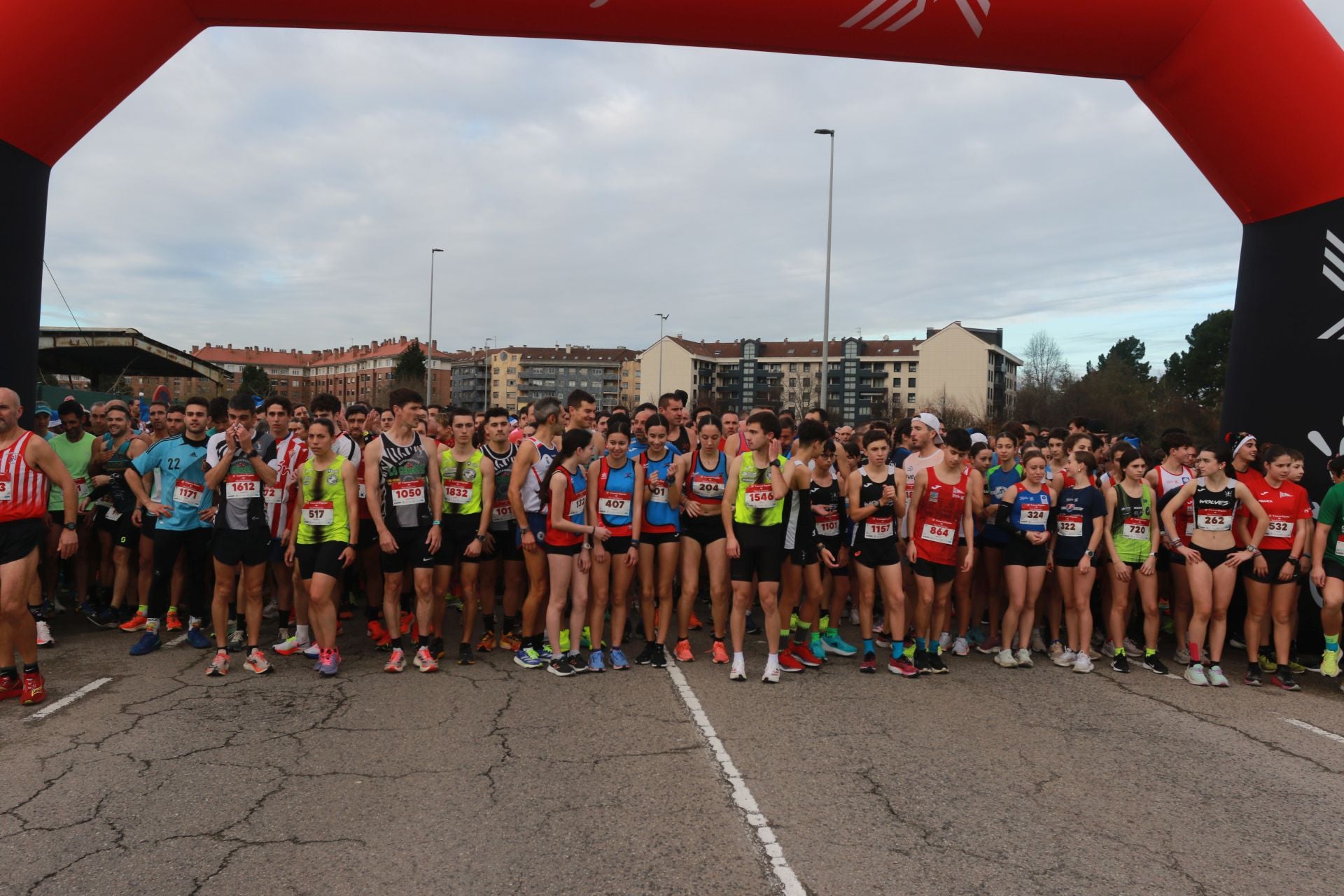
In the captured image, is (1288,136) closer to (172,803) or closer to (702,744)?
(702,744)

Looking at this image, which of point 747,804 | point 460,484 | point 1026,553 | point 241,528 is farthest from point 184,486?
point 1026,553

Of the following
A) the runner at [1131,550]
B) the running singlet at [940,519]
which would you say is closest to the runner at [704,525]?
the running singlet at [940,519]

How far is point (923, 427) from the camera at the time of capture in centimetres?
759

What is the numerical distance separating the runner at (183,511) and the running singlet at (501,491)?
251 cm

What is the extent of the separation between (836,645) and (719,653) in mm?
1237

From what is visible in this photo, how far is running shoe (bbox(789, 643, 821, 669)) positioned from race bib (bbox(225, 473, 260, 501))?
4.70 metres

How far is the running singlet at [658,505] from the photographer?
6.86 meters

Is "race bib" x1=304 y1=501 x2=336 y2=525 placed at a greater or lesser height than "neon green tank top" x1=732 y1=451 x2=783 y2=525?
lesser

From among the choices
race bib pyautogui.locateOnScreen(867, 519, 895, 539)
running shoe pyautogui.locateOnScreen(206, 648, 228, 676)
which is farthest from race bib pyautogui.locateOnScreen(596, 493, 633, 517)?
running shoe pyautogui.locateOnScreen(206, 648, 228, 676)

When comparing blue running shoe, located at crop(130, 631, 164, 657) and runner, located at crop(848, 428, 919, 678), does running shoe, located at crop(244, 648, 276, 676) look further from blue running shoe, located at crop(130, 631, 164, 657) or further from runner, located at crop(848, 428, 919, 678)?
runner, located at crop(848, 428, 919, 678)

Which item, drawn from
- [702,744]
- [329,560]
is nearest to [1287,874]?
[702,744]

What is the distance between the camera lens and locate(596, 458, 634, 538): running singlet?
6.75m

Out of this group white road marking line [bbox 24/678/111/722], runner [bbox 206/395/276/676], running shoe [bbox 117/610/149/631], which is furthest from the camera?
running shoe [bbox 117/610/149/631]

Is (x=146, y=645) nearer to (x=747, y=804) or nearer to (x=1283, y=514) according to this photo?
(x=747, y=804)
